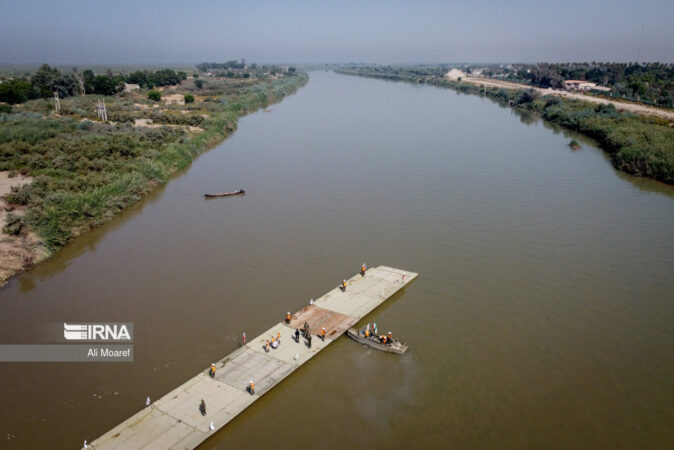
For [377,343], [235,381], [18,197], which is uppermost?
[18,197]

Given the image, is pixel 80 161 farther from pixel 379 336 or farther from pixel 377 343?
pixel 377 343

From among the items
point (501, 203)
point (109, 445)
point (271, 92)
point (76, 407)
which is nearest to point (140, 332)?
point (76, 407)

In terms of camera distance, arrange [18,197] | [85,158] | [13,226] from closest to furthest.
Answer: [13,226] < [18,197] < [85,158]

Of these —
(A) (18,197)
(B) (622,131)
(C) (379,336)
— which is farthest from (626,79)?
(A) (18,197)

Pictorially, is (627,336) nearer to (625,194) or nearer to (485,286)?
(485,286)

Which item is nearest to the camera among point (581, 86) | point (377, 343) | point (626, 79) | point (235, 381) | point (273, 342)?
point (235, 381)

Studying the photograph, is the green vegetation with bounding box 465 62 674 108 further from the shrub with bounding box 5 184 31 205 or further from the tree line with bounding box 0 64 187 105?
the tree line with bounding box 0 64 187 105
